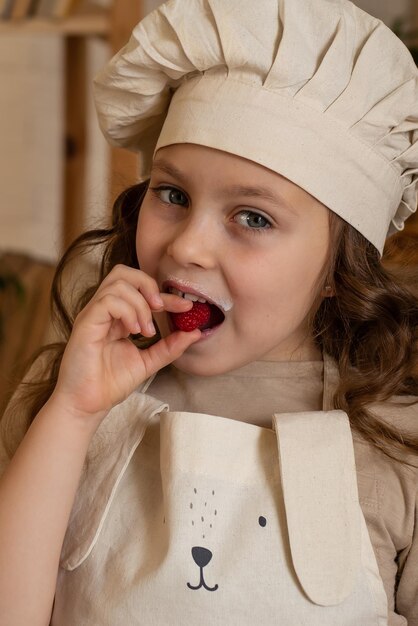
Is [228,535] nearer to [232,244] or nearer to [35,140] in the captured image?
[232,244]

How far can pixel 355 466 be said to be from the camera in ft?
3.38

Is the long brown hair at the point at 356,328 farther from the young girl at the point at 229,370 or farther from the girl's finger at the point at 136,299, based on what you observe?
the girl's finger at the point at 136,299

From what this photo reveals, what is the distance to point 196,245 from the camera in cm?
100

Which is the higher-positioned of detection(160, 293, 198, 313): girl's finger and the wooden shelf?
detection(160, 293, 198, 313): girl's finger

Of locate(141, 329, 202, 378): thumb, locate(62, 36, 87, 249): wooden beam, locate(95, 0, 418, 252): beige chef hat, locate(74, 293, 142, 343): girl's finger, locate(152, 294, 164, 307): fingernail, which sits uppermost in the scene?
locate(95, 0, 418, 252): beige chef hat

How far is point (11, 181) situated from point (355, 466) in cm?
258

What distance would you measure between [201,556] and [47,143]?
266 cm

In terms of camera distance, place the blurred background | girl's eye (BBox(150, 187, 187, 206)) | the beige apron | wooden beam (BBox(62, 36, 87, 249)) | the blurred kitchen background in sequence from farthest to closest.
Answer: the blurred kitchen background < wooden beam (BBox(62, 36, 87, 249)) < the blurred background < girl's eye (BBox(150, 187, 187, 206)) < the beige apron

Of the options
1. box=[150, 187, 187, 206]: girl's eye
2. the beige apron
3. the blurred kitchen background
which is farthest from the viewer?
the blurred kitchen background

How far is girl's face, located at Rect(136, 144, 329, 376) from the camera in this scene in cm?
100

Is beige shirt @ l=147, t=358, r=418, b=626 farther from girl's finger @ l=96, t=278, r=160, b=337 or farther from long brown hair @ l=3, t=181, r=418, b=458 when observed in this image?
girl's finger @ l=96, t=278, r=160, b=337

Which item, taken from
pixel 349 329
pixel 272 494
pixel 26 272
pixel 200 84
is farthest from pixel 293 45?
pixel 26 272

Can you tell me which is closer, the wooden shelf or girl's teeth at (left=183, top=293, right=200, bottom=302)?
girl's teeth at (left=183, top=293, right=200, bottom=302)

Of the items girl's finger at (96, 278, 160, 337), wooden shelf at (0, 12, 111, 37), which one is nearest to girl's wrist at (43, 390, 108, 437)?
girl's finger at (96, 278, 160, 337)
